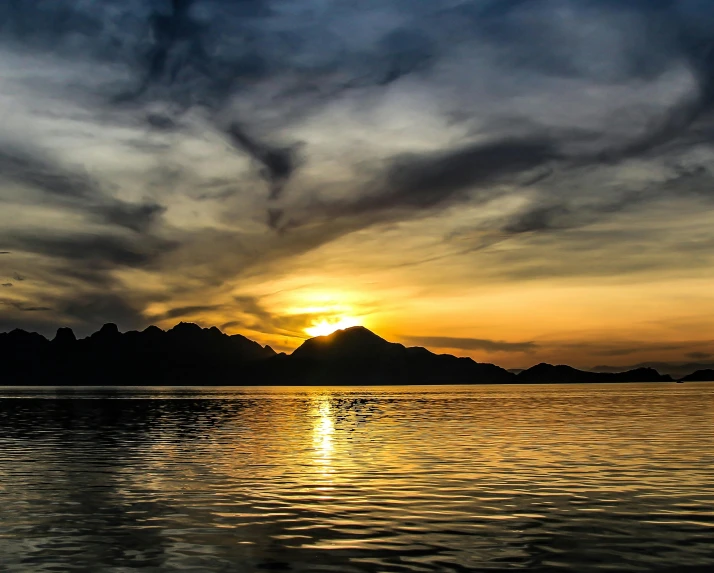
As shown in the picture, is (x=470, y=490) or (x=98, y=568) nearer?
(x=98, y=568)

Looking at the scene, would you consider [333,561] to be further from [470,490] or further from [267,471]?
[267,471]

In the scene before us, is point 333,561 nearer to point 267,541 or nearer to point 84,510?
point 267,541

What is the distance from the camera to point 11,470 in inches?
1565

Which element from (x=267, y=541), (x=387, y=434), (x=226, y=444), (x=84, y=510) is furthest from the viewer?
(x=387, y=434)

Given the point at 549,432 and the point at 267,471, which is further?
the point at 549,432

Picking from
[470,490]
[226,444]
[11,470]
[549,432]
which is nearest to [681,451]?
[549,432]

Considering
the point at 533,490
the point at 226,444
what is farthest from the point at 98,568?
the point at 226,444

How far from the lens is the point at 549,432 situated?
64688 millimetres

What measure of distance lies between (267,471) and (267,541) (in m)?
17.4

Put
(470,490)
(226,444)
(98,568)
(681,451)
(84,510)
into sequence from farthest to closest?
(226,444) → (681,451) → (470,490) → (84,510) → (98,568)

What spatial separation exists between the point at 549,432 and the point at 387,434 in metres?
14.5

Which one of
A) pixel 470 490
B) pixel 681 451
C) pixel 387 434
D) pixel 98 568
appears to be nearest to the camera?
pixel 98 568

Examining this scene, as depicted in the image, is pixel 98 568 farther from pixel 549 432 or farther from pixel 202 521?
pixel 549 432

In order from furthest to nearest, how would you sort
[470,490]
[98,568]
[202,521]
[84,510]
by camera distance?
[470,490] → [84,510] → [202,521] → [98,568]
